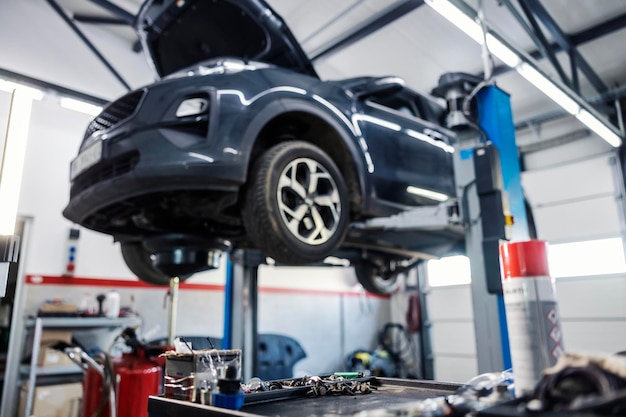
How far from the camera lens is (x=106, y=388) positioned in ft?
8.21

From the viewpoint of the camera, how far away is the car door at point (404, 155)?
8.57ft

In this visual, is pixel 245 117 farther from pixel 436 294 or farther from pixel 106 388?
pixel 436 294

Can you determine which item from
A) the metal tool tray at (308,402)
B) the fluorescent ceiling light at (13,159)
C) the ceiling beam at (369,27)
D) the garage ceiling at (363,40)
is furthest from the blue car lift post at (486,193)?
the ceiling beam at (369,27)

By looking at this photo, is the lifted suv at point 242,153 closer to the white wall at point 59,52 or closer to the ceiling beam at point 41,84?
the ceiling beam at point 41,84

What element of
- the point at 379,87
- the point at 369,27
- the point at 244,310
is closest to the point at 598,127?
the point at 369,27

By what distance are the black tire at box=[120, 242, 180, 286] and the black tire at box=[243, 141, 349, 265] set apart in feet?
3.76

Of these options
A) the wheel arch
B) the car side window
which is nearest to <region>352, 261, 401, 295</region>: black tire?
the car side window

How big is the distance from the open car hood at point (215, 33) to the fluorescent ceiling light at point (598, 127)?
3518 millimetres

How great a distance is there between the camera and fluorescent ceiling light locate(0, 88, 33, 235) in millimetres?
924

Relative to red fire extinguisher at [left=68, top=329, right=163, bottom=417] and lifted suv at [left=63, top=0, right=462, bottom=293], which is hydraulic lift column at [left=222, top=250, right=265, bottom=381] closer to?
lifted suv at [left=63, top=0, right=462, bottom=293]

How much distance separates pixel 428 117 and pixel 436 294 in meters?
3.90

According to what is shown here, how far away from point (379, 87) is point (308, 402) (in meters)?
2.11

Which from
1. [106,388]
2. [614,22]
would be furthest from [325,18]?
[106,388]

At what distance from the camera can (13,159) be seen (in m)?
1.00
